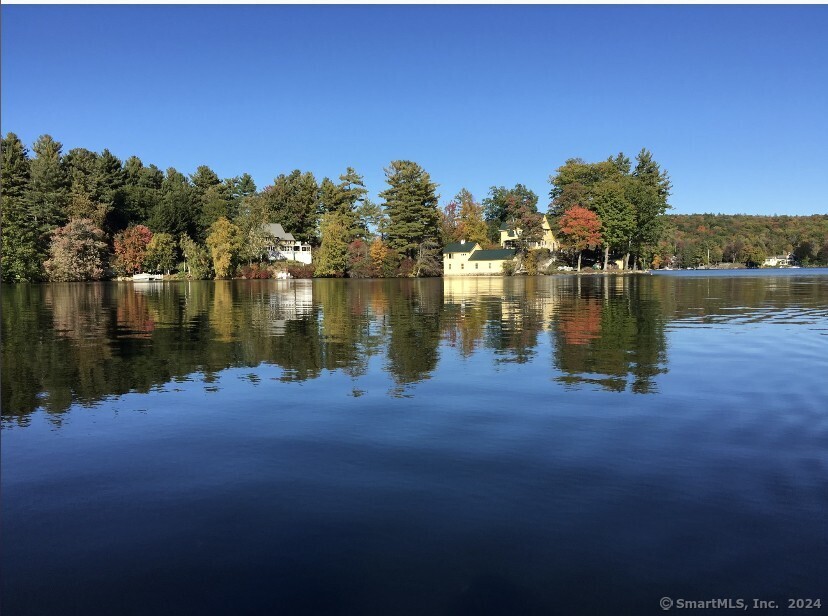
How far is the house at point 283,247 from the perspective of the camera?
4001 inches

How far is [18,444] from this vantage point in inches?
316

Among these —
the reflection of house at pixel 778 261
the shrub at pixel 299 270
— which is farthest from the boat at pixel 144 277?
the reflection of house at pixel 778 261

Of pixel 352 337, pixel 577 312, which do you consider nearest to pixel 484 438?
pixel 352 337

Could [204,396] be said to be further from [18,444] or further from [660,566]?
[660,566]

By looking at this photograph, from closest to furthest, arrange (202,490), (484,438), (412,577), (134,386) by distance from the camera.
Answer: (412,577) < (202,490) < (484,438) < (134,386)

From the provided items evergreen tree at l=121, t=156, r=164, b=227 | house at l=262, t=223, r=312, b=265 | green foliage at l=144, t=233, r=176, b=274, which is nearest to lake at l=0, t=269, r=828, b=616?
green foliage at l=144, t=233, r=176, b=274

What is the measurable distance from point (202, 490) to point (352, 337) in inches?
502

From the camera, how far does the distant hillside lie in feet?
561

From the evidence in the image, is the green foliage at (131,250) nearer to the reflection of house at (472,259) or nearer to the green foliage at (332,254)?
the green foliage at (332,254)

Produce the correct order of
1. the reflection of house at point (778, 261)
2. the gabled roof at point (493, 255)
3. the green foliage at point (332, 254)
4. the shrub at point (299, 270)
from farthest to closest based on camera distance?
the reflection of house at point (778, 261) < the gabled roof at point (493, 255) < the shrub at point (299, 270) < the green foliage at point (332, 254)

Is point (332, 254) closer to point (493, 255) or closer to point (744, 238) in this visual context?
point (493, 255)

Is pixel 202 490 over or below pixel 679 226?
below

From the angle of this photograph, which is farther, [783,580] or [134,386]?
[134,386]

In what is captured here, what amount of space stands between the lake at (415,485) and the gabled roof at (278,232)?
90.5m
